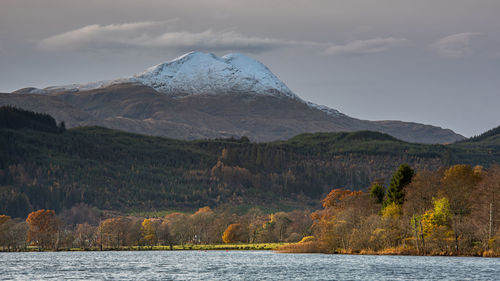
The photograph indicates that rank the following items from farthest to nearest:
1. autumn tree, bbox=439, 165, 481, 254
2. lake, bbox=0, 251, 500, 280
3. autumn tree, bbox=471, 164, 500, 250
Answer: autumn tree, bbox=439, 165, 481, 254
autumn tree, bbox=471, 164, 500, 250
lake, bbox=0, 251, 500, 280

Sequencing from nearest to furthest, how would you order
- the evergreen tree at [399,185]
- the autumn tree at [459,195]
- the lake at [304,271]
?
1. the lake at [304,271]
2. the autumn tree at [459,195]
3. the evergreen tree at [399,185]

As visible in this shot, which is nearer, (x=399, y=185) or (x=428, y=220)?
(x=428, y=220)

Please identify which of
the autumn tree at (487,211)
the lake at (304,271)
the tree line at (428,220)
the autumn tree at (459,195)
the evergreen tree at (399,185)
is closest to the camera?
the lake at (304,271)

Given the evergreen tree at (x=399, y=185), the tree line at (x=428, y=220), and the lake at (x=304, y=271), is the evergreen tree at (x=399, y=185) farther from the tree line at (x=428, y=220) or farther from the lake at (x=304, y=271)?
the lake at (x=304, y=271)

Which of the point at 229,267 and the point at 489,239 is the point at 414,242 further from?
the point at 229,267

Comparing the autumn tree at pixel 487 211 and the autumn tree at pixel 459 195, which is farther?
the autumn tree at pixel 459 195

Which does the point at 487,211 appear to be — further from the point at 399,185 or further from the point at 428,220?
the point at 399,185

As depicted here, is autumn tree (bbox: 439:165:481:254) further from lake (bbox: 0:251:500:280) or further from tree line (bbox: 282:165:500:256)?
lake (bbox: 0:251:500:280)

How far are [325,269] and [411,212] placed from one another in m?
46.4

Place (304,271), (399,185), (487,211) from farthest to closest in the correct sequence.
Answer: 1. (399,185)
2. (487,211)
3. (304,271)

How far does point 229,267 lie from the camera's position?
14250 cm

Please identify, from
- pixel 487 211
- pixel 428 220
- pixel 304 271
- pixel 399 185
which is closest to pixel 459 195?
pixel 428 220

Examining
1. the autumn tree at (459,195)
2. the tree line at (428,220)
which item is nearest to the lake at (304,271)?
the autumn tree at (459,195)

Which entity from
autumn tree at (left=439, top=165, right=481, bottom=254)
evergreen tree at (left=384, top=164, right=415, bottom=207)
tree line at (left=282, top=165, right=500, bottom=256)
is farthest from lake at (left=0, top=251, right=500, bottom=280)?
evergreen tree at (left=384, top=164, right=415, bottom=207)
